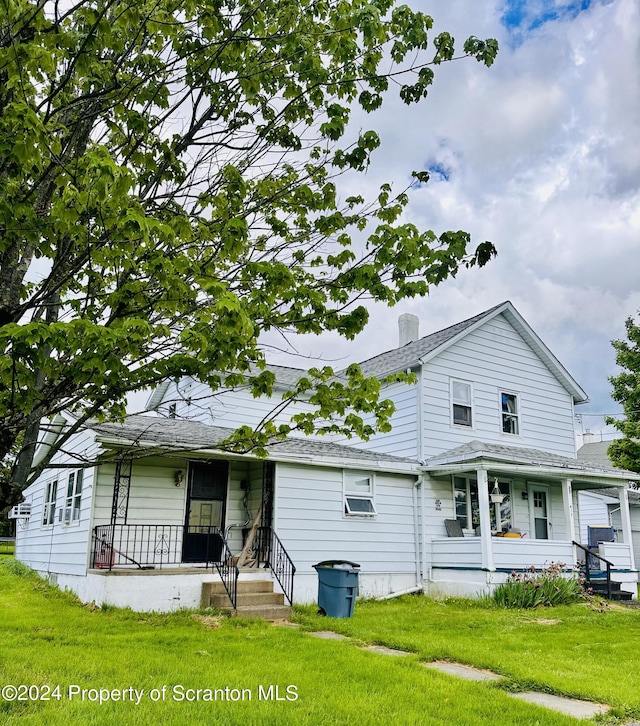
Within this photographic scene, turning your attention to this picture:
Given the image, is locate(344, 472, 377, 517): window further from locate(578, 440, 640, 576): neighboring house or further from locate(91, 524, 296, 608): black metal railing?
locate(578, 440, 640, 576): neighboring house

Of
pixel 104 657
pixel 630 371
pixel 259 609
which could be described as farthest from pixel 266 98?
pixel 630 371

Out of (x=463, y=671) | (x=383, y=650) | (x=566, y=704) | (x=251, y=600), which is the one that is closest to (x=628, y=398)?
(x=251, y=600)

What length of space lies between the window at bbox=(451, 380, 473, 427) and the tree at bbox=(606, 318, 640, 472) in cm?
474

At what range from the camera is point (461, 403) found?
16719mm

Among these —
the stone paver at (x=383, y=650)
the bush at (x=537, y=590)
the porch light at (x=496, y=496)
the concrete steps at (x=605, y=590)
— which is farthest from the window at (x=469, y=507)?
Answer: the stone paver at (x=383, y=650)

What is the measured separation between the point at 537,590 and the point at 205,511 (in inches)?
288

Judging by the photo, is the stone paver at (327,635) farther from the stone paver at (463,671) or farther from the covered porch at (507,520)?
the covered porch at (507,520)

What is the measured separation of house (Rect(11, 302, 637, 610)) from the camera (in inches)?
466

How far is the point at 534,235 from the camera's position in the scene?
61.5 ft

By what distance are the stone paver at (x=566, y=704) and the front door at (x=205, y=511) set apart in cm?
812

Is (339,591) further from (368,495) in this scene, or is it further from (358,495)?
(368,495)

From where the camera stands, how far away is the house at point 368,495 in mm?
11844

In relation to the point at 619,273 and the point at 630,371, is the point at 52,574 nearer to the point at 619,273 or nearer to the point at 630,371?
the point at 630,371

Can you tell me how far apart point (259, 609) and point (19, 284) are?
778 cm
